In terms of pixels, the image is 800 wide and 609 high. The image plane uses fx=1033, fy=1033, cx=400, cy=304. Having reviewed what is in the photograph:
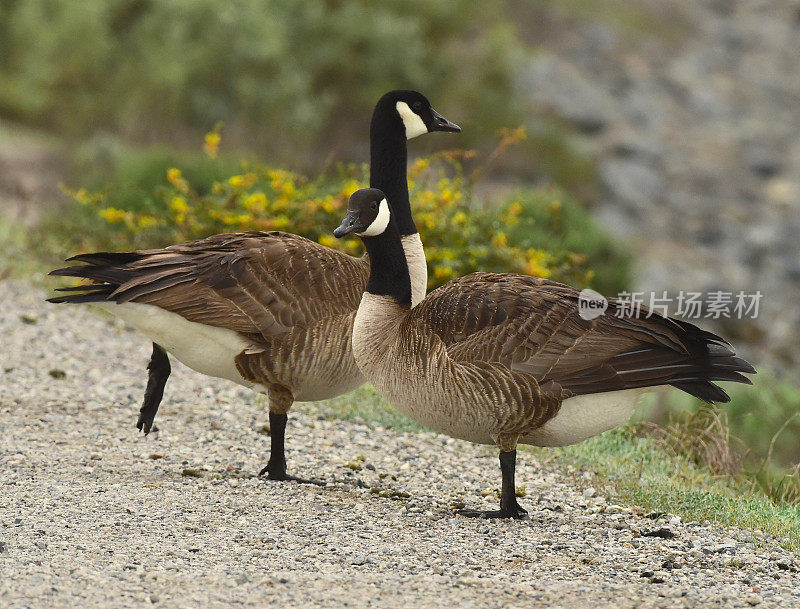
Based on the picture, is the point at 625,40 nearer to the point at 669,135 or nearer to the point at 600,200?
the point at 669,135

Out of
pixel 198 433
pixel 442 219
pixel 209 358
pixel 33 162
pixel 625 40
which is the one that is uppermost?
pixel 625 40

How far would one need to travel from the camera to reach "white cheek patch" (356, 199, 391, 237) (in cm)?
579

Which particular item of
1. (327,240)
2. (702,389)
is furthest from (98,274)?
(327,240)

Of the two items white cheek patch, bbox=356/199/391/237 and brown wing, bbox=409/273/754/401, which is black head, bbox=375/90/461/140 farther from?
brown wing, bbox=409/273/754/401

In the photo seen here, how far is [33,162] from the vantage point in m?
19.6

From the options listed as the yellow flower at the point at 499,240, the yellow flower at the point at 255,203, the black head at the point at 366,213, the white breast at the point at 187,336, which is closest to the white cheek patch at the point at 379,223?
the black head at the point at 366,213

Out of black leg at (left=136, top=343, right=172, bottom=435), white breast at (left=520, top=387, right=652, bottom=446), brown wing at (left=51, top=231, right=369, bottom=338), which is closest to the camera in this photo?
white breast at (left=520, top=387, right=652, bottom=446)

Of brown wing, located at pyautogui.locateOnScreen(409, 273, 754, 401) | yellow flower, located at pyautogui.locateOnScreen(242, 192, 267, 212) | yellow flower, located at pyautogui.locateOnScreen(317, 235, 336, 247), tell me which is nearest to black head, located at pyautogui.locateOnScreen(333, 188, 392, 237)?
brown wing, located at pyautogui.locateOnScreen(409, 273, 754, 401)

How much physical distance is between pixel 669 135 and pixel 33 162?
59.8 feet

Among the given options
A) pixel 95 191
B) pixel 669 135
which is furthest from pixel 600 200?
pixel 95 191

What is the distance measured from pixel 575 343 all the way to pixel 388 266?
1.17 meters

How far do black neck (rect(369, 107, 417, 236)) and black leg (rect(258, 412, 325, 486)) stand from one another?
172cm

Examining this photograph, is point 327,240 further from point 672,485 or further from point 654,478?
point 672,485

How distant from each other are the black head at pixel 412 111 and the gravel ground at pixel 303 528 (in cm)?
226
